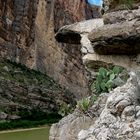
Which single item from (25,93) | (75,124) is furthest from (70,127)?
(25,93)

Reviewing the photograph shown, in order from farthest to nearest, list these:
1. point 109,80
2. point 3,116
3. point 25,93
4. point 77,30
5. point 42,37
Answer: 1. point 42,37
2. point 25,93
3. point 3,116
4. point 77,30
5. point 109,80

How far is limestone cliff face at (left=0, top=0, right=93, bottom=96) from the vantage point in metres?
65.1

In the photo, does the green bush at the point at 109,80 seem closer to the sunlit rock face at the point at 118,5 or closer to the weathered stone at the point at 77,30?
the sunlit rock face at the point at 118,5

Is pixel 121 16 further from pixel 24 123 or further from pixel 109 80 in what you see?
pixel 24 123

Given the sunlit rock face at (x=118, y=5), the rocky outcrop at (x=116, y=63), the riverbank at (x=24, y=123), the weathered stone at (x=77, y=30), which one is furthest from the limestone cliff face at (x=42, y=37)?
the rocky outcrop at (x=116, y=63)

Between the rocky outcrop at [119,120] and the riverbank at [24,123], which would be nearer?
the rocky outcrop at [119,120]

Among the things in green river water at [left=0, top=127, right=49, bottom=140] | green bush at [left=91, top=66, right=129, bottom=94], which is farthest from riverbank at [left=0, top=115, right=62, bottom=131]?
green bush at [left=91, top=66, right=129, bottom=94]

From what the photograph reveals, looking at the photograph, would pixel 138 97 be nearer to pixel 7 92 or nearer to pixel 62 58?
pixel 7 92

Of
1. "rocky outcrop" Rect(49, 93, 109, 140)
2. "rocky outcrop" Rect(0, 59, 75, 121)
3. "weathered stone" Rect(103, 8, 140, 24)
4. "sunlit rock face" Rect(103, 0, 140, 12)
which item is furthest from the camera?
"rocky outcrop" Rect(0, 59, 75, 121)

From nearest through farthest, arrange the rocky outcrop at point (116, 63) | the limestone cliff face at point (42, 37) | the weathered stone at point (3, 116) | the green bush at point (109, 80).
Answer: the rocky outcrop at point (116, 63), the green bush at point (109, 80), the weathered stone at point (3, 116), the limestone cliff face at point (42, 37)

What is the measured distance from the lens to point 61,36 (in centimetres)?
1534

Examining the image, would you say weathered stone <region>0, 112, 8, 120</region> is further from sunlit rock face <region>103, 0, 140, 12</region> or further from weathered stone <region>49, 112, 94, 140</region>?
weathered stone <region>49, 112, 94, 140</region>

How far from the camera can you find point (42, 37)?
74812 mm

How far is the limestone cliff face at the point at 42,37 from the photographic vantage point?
65062 millimetres
